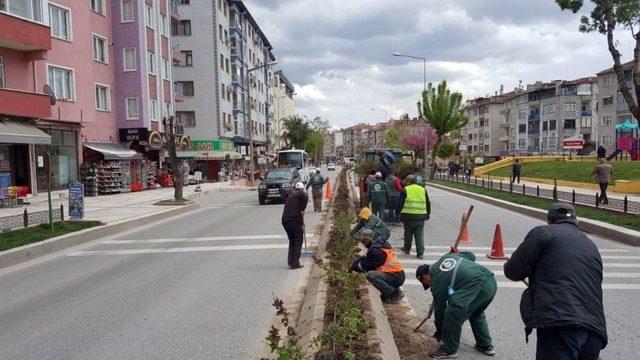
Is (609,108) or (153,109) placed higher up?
(609,108)

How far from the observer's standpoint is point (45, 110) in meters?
22.5

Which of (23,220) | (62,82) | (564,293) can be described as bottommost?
(23,220)

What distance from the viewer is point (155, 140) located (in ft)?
111

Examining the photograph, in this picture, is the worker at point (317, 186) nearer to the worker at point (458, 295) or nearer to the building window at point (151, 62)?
the worker at point (458, 295)

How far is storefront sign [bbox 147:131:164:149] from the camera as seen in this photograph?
32822 mm

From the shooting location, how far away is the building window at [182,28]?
49.3 m

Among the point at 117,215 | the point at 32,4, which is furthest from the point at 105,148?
the point at 117,215

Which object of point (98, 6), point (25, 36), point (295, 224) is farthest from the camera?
point (98, 6)

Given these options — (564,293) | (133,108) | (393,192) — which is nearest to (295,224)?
(393,192)

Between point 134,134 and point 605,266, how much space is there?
29478 mm

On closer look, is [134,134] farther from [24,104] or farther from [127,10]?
[24,104]

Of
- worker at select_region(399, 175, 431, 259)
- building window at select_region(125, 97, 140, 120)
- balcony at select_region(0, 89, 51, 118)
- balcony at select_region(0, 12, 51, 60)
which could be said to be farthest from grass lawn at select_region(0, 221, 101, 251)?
building window at select_region(125, 97, 140, 120)

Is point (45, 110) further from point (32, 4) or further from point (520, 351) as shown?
point (520, 351)

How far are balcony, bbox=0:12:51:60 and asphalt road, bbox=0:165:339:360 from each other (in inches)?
500
